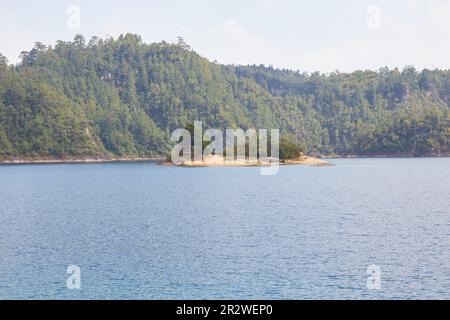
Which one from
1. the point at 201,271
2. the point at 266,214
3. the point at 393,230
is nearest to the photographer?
the point at 201,271

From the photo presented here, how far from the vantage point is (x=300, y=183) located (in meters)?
126

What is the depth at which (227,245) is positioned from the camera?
53094mm

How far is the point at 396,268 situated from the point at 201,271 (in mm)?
12393

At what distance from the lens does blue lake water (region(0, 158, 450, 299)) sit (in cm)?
3928

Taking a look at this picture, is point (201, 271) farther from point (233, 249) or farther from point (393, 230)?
point (393, 230)

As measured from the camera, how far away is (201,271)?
4356 centimetres

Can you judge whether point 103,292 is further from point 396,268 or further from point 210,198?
point 210,198

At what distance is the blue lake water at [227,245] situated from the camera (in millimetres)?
39281

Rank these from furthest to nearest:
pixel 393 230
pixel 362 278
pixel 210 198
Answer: pixel 210 198 → pixel 393 230 → pixel 362 278

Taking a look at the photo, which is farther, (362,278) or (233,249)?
(233,249)

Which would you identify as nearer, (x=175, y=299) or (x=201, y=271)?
(x=175, y=299)

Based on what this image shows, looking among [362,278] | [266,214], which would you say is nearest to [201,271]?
[362,278]
